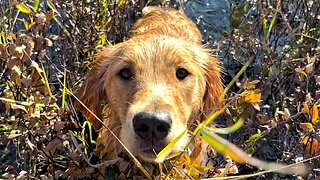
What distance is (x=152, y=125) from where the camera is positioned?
2.74 metres

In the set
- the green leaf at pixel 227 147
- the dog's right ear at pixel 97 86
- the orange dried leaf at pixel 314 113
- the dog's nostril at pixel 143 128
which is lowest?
the dog's right ear at pixel 97 86

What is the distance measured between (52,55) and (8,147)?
913 millimetres

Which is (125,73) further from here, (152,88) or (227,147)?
(227,147)

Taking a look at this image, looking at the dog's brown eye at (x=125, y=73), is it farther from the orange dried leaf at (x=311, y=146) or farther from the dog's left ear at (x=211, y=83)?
the orange dried leaf at (x=311, y=146)

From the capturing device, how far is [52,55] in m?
4.86

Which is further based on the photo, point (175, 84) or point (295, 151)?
point (295, 151)

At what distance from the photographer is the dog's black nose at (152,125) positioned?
273 centimetres

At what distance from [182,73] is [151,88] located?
382mm

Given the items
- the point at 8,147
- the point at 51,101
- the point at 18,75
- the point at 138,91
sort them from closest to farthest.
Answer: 1. the point at 18,75
2. the point at 51,101
3. the point at 138,91
4. the point at 8,147

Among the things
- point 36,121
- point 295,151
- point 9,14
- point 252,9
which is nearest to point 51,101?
point 36,121

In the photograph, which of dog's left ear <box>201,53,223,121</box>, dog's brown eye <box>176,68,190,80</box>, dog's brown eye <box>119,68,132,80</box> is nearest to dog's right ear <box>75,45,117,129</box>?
dog's brown eye <box>119,68,132,80</box>

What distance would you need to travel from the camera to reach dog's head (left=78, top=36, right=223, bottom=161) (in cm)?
281

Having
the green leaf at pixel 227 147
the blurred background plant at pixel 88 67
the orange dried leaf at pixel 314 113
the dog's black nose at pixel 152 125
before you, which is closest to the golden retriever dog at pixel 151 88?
the dog's black nose at pixel 152 125

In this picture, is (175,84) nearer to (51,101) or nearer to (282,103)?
(51,101)
